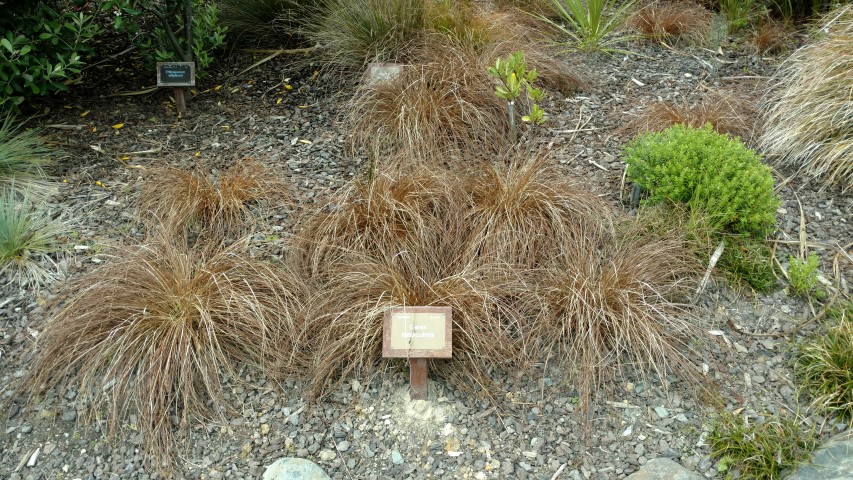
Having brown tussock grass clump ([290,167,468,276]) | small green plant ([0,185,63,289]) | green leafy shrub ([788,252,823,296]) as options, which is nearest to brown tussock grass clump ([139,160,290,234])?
brown tussock grass clump ([290,167,468,276])

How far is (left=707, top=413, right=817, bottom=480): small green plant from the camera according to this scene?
9.48 feet

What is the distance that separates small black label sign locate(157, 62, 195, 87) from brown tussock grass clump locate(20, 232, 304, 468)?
1.52 meters

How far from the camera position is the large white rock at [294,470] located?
293cm

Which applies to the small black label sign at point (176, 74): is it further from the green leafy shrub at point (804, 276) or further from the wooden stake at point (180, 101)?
the green leafy shrub at point (804, 276)

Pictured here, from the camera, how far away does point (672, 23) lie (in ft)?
18.4

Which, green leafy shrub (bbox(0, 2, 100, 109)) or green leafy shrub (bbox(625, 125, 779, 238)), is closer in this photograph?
green leafy shrub (bbox(625, 125, 779, 238))

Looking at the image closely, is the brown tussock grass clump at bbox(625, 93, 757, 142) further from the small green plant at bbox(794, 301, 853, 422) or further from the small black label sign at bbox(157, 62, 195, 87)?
the small black label sign at bbox(157, 62, 195, 87)

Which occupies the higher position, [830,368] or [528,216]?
[528,216]

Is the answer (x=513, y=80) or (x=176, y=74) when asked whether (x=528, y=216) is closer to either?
(x=513, y=80)

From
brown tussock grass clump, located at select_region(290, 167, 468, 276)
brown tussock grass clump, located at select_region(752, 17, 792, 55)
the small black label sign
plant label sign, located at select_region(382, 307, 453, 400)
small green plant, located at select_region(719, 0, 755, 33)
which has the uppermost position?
small green plant, located at select_region(719, 0, 755, 33)

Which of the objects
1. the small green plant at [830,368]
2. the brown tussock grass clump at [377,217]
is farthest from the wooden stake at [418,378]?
the small green plant at [830,368]

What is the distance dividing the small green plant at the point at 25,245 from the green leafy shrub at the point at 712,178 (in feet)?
9.90

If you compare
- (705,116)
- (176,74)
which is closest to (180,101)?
(176,74)

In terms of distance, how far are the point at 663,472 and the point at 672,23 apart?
3.78m
